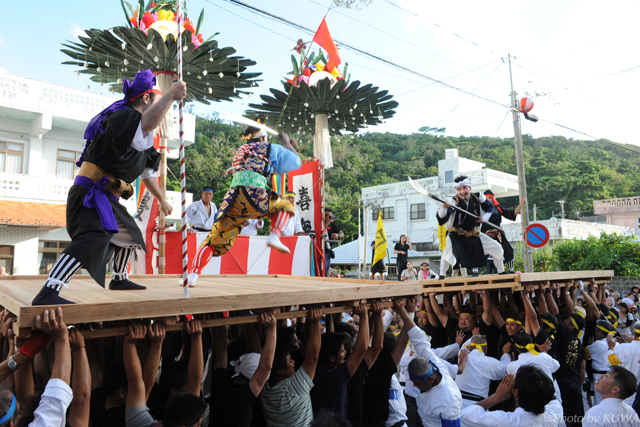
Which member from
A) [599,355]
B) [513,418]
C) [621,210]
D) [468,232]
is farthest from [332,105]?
[621,210]

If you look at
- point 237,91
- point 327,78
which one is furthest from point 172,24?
point 327,78

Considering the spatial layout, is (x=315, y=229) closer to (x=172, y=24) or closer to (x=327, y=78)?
(x=327, y=78)

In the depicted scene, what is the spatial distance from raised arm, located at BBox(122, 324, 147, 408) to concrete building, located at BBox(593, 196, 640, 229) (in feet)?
117

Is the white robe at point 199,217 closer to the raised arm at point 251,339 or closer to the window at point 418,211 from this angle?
the raised arm at point 251,339

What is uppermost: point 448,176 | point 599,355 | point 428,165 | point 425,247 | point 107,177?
point 428,165

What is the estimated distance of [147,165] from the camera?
3.14 metres

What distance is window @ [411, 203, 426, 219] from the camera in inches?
1104

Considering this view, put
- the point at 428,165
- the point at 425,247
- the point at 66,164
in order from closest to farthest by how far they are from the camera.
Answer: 1. the point at 66,164
2. the point at 425,247
3. the point at 428,165

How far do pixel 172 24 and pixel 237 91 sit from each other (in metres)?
1.48

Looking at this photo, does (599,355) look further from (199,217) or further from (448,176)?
(448,176)

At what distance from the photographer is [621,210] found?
104 ft

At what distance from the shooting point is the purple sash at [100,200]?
265 cm

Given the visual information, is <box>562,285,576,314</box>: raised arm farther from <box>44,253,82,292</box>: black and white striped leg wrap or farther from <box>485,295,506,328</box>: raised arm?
<box>44,253,82,292</box>: black and white striped leg wrap

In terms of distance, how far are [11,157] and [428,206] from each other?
2140cm
